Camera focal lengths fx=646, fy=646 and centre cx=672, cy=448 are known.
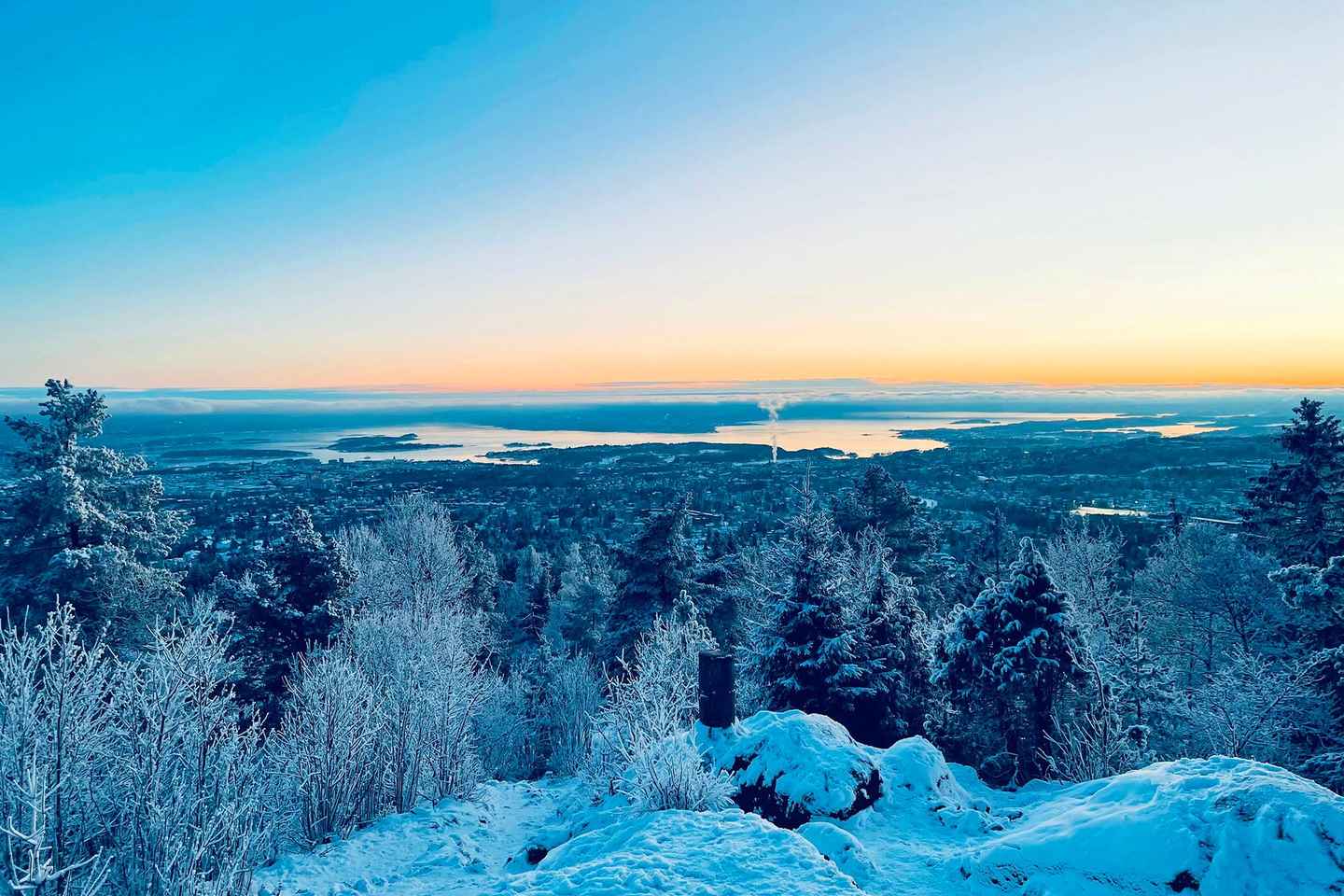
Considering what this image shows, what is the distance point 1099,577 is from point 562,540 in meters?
51.7

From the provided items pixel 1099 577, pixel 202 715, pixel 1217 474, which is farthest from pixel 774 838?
pixel 1217 474

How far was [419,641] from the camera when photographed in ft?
78.1

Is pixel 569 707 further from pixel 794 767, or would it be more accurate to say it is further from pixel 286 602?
pixel 794 767

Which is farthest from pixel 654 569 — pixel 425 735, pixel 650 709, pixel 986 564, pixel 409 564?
pixel 409 564

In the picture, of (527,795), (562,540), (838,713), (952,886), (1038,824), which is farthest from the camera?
(562,540)

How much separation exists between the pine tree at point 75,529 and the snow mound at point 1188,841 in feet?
66.9

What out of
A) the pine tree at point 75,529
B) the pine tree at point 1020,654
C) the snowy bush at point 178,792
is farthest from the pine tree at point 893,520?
the pine tree at point 75,529

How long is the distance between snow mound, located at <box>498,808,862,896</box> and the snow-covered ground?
0.02 m

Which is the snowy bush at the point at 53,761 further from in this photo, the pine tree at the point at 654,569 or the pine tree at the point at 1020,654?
the pine tree at the point at 654,569

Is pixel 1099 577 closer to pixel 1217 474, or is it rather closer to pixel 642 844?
pixel 642 844

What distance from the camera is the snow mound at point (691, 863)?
688cm

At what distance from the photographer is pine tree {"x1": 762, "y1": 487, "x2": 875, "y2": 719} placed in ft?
55.6

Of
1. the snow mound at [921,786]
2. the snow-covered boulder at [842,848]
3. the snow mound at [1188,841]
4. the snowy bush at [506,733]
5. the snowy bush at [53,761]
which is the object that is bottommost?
the snowy bush at [506,733]

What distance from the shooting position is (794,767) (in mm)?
9875
